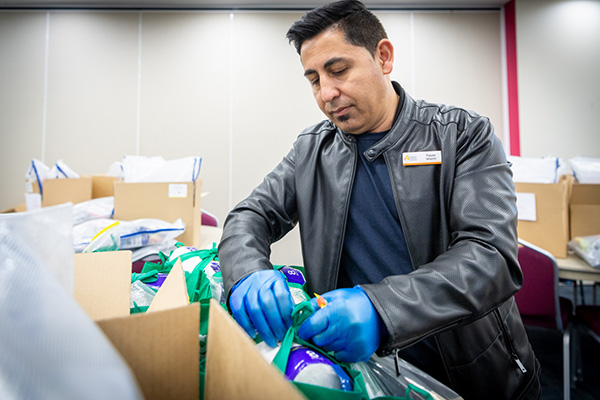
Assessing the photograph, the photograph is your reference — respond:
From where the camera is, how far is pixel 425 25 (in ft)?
12.1

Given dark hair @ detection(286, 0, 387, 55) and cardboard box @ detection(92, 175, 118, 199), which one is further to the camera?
cardboard box @ detection(92, 175, 118, 199)

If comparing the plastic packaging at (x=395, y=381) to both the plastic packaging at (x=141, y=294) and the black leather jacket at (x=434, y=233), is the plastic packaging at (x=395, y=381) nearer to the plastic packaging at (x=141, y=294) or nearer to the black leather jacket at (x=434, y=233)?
the black leather jacket at (x=434, y=233)

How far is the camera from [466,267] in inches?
27.4

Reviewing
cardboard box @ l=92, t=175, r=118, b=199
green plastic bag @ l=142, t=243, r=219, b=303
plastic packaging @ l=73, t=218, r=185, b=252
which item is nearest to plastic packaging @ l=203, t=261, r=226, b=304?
green plastic bag @ l=142, t=243, r=219, b=303

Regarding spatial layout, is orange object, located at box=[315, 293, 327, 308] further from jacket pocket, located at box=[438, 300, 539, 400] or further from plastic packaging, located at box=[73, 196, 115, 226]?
plastic packaging, located at box=[73, 196, 115, 226]

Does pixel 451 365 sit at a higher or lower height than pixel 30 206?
lower

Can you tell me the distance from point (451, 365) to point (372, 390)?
17.1 inches

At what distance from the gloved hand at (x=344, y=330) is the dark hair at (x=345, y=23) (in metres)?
0.72

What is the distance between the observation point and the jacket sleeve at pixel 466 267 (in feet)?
2.13

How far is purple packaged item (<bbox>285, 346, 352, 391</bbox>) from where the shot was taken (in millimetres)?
474

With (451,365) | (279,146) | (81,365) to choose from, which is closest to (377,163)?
(451,365)

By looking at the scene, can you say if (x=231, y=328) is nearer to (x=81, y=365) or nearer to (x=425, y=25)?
(x=81, y=365)

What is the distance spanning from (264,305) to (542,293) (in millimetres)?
1583

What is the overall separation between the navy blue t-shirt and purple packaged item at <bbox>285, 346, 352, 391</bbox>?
515 mm
